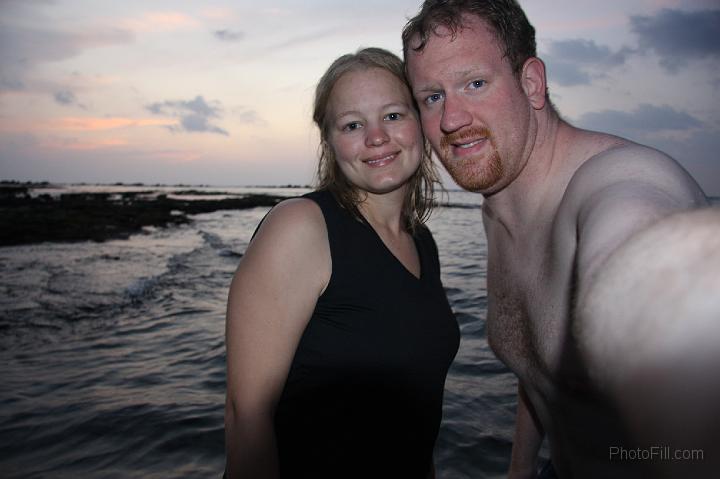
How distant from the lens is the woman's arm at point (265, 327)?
72.7 inches

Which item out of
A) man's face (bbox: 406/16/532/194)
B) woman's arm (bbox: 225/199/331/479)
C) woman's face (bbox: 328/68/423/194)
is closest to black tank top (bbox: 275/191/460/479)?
woman's arm (bbox: 225/199/331/479)

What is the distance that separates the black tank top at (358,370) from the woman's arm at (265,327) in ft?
0.38

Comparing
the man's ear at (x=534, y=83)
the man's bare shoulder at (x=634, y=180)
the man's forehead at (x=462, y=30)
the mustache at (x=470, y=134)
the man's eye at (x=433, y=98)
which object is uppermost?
the man's forehead at (x=462, y=30)

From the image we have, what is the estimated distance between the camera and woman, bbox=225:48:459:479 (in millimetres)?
1872

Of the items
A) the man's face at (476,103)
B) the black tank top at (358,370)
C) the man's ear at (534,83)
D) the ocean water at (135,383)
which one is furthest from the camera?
the ocean water at (135,383)

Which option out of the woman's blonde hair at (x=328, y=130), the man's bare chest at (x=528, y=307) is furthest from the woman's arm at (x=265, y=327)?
the man's bare chest at (x=528, y=307)

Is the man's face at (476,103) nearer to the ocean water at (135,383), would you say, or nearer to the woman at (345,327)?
the woman at (345,327)

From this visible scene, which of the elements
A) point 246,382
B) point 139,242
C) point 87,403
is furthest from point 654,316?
point 139,242

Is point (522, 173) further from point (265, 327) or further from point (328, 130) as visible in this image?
point (265, 327)

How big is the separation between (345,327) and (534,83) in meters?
1.55

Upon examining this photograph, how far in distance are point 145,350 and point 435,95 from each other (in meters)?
6.29

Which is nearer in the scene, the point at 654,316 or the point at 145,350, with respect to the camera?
the point at 654,316

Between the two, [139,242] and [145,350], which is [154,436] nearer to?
[145,350]

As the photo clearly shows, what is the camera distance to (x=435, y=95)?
2213 mm
